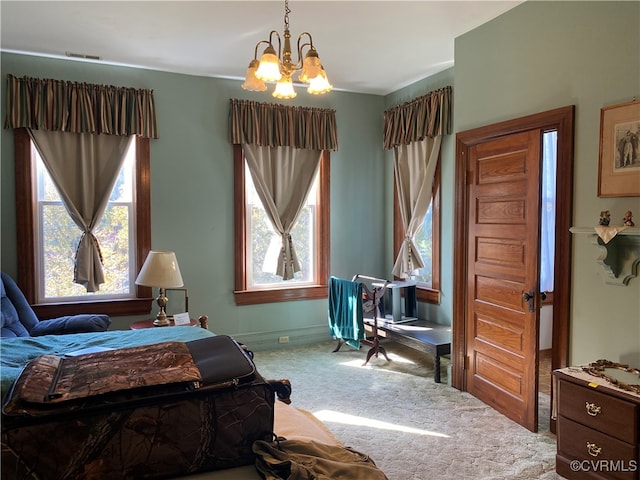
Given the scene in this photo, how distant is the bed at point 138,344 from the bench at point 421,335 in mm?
1871

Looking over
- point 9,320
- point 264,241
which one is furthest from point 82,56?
point 264,241

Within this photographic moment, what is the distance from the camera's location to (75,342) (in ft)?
8.61

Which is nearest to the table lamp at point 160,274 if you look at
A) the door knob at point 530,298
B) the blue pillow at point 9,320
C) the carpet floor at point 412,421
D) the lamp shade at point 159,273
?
the lamp shade at point 159,273

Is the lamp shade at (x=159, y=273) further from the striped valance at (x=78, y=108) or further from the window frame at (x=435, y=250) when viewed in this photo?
the window frame at (x=435, y=250)

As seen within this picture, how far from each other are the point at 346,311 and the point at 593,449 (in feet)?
8.01

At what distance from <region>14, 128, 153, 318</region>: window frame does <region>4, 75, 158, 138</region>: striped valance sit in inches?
5.8

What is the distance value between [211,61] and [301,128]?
1.19 m

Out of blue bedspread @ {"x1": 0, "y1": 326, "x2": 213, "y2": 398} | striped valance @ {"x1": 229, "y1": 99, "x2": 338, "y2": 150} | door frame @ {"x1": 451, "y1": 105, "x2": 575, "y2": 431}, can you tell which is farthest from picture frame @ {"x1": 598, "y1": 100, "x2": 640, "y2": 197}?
striped valance @ {"x1": 229, "y1": 99, "x2": 338, "y2": 150}

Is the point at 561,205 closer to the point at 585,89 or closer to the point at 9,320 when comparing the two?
the point at 585,89

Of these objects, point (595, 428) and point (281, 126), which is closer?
point (595, 428)

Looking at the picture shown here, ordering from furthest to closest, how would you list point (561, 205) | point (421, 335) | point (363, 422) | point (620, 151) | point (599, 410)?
point (421, 335), point (363, 422), point (561, 205), point (620, 151), point (599, 410)

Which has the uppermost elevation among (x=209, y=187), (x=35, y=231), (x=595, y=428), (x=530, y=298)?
(x=209, y=187)

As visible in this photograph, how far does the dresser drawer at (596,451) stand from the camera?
220 centimetres

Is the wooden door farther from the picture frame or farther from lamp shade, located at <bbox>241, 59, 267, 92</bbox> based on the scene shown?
lamp shade, located at <bbox>241, 59, 267, 92</bbox>
